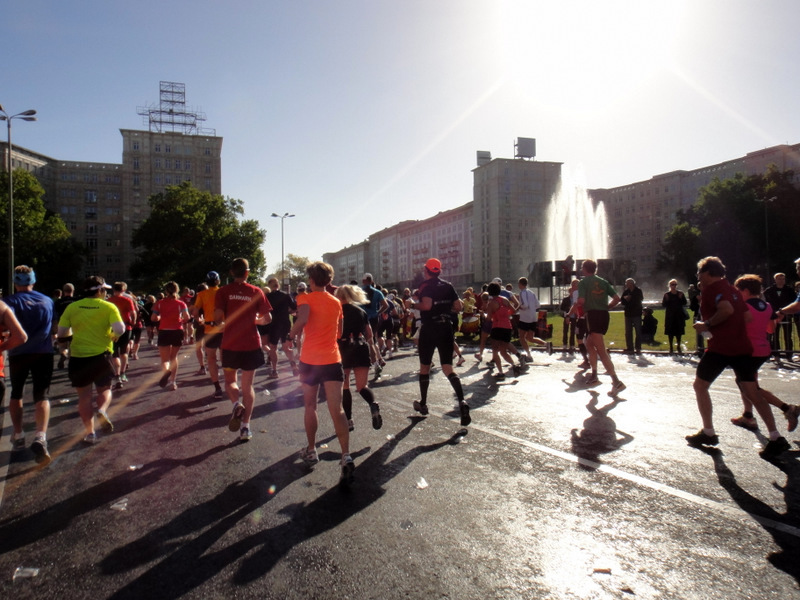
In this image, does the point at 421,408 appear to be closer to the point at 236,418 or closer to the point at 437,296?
the point at 437,296

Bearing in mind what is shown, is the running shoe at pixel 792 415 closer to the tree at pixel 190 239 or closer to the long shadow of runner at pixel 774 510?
the long shadow of runner at pixel 774 510

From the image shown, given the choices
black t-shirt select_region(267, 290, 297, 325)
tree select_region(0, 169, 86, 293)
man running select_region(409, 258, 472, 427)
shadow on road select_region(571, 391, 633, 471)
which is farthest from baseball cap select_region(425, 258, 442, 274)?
tree select_region(0, 169, 86, 293)

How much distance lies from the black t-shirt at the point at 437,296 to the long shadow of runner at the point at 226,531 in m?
2.70

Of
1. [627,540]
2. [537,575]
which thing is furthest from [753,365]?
[537,575]

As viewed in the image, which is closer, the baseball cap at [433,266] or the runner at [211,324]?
the baseball cap at [433,266]

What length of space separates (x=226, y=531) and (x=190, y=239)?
65600 mm

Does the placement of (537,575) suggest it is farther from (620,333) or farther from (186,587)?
(620,333)

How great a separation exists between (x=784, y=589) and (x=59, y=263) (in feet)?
241

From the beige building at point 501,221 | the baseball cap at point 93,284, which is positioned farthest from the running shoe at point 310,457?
the beige building at point 501,221

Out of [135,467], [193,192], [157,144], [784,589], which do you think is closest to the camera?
[784,589]

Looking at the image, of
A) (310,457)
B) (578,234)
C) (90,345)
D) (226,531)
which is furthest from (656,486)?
(578,234)

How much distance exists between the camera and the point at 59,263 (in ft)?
209

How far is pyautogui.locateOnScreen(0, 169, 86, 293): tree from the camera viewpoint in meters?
55.7

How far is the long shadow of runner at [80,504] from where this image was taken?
384 cm
